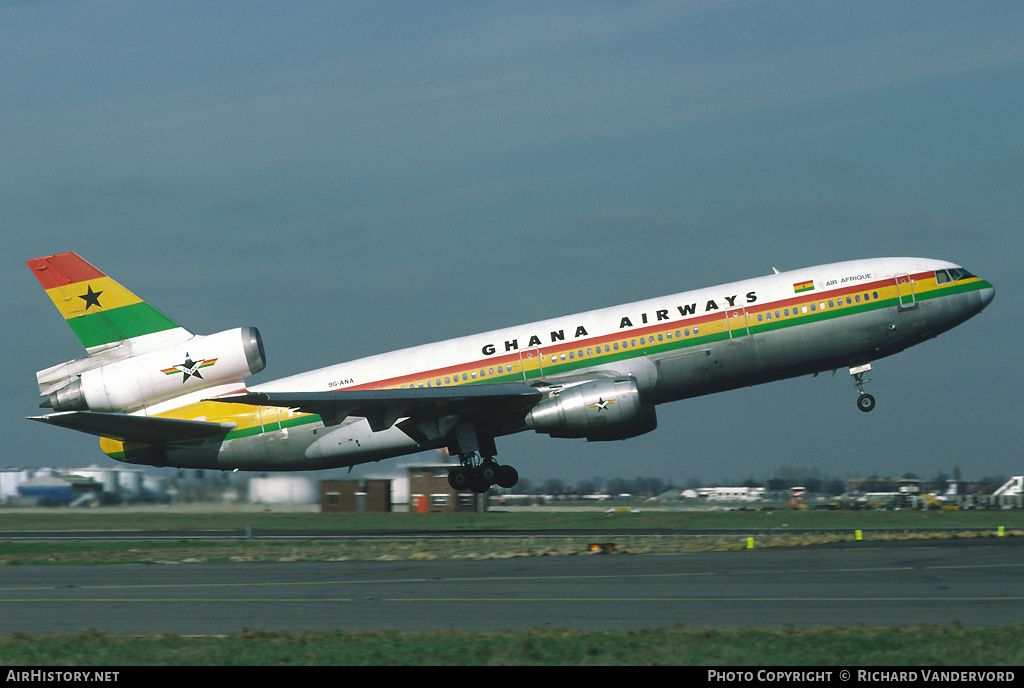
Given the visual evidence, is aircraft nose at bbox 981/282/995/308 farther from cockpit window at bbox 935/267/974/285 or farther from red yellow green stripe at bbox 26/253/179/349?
red yellow green stripe at bbox 26/253/179/349

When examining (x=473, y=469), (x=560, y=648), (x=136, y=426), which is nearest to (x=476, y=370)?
(x=473, y=469)

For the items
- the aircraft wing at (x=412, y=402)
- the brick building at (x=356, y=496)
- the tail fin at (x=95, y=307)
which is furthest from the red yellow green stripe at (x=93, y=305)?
the brick building at (x=356, y=496)

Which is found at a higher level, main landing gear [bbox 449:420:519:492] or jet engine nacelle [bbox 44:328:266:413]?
jet engine nacelle [bbox 44:328:266:413]

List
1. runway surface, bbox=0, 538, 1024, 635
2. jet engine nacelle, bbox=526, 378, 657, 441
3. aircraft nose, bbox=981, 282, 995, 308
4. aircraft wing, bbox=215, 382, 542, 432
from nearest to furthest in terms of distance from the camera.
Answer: runway surface, bbox=0, 538, 1024, 635, jet engine nacelle, bbox=526, 378, 657, 441, aircraft wing, bbox=215, 382, 542, 432, aircraft nose, bbox=981, 282, 995, 308

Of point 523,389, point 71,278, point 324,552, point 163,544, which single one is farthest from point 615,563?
point 71,278

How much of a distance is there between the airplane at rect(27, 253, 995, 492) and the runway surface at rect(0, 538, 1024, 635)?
383 inches

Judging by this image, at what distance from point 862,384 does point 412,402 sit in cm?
1642

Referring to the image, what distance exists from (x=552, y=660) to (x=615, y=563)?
40.7ft

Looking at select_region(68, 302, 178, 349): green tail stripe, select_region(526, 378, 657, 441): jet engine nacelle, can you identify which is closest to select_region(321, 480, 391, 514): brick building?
select_region(68, 302, 178, 349): green tail stripe

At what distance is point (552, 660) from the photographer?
1301 cm

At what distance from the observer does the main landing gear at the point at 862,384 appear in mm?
36969

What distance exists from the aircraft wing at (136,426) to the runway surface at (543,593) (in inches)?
415

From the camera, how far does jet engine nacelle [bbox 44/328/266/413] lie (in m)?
39.2

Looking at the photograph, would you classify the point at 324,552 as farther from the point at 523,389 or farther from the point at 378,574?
the point at 523,389
